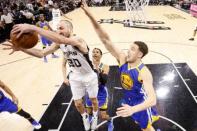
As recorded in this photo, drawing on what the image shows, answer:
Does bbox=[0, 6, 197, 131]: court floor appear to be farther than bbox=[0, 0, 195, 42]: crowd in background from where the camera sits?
No

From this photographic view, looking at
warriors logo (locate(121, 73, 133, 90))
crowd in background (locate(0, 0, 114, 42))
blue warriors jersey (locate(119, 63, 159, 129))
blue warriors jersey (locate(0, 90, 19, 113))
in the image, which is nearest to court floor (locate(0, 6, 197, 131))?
blue warriors jersey (locate(0, 90, 19, 113))

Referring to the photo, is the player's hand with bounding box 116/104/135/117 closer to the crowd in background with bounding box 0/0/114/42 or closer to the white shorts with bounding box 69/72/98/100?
the white shorts with bounding box 69/72/98/100

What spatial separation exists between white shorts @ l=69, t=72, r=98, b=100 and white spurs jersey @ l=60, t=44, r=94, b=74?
3.7 inches

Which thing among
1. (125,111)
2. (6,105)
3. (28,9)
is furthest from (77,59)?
(28,9)

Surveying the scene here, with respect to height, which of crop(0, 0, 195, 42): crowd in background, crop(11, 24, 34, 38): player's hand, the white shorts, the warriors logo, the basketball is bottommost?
crop(0, 0, 195, 42): crowd in background

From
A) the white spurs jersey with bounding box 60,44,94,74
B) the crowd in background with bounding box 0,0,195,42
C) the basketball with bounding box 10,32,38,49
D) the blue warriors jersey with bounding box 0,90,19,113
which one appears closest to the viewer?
the basketball with bounding box 10,32,38,49

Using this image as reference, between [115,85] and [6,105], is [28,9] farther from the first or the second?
[6,105]

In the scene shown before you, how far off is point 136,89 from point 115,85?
3319 millimetres

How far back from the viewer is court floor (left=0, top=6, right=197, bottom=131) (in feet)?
16.9

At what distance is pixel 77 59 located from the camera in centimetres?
413

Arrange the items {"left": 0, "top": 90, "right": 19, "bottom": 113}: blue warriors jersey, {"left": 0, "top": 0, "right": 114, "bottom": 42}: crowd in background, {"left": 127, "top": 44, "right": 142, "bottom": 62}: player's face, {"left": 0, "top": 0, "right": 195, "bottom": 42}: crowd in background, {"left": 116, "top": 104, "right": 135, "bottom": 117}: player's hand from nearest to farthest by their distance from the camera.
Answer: {"left": 116, "top": 104, "right": 135, "bottom": 117}: player's hand < {"left": 127, "top": 44, "right": 142, "bottom": 62}: player's face < {"left": 0, "top": 90, "right": 19, "bottom": 113}: blue warriors jersey < {"left": 0, "top": 0, "right": 114, "bottom": 42}: crowd in background < {"left": 0, "top": 0, "right": 195, "bottom": 42}: crowd in background

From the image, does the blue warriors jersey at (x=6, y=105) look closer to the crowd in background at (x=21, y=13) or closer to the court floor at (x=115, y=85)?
the court floor at (x=115, y=85)

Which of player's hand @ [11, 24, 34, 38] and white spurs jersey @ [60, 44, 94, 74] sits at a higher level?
player's hand @ [11, 24, 34, 38]

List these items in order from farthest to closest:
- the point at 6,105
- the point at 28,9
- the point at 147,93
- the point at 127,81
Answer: the point at 28,9, the point at 6,105, the point at 127,81, the point at 147,93
